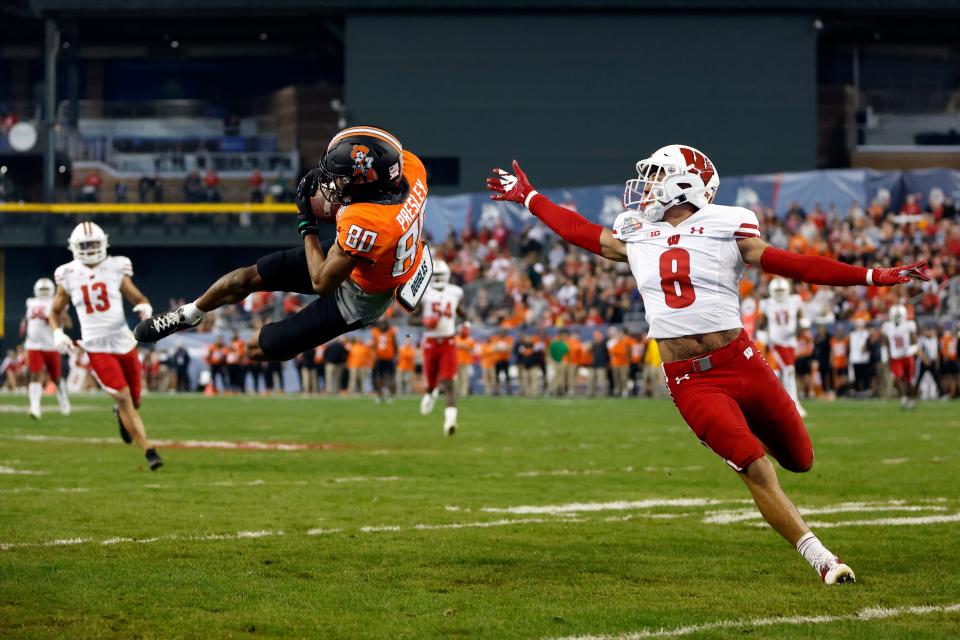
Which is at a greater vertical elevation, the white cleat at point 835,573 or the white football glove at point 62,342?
the white football glove at point 62,342

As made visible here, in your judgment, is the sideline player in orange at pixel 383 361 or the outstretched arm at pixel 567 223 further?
the sideline player in orange at pixel 383 361

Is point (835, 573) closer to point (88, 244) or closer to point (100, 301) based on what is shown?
point (100, 301)

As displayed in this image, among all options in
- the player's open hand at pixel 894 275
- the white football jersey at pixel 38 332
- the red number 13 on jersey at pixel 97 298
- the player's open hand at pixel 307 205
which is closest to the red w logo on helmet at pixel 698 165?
the player's open hand at pixel 894 275

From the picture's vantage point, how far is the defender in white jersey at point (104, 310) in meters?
13.4

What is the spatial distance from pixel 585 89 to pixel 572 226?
36.6 m

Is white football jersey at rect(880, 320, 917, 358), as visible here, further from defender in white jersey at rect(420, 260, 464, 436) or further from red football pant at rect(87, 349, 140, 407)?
red football pant at rect(87, 349, 140, 407)

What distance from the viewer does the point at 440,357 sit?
19.4 meters

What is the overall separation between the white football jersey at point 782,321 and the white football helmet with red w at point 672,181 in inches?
613

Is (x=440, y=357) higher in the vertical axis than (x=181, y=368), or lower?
higher

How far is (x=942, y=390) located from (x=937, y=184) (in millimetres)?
6386

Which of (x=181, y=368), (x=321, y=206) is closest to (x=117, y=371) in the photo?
(x=321, y=206)

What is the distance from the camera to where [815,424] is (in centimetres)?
1973

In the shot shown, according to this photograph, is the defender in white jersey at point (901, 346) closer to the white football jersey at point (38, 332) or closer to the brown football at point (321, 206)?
the white football jersey at point (38, 332)

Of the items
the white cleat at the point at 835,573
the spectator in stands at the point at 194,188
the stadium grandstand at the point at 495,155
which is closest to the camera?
the white cleat at the point at 835,573
